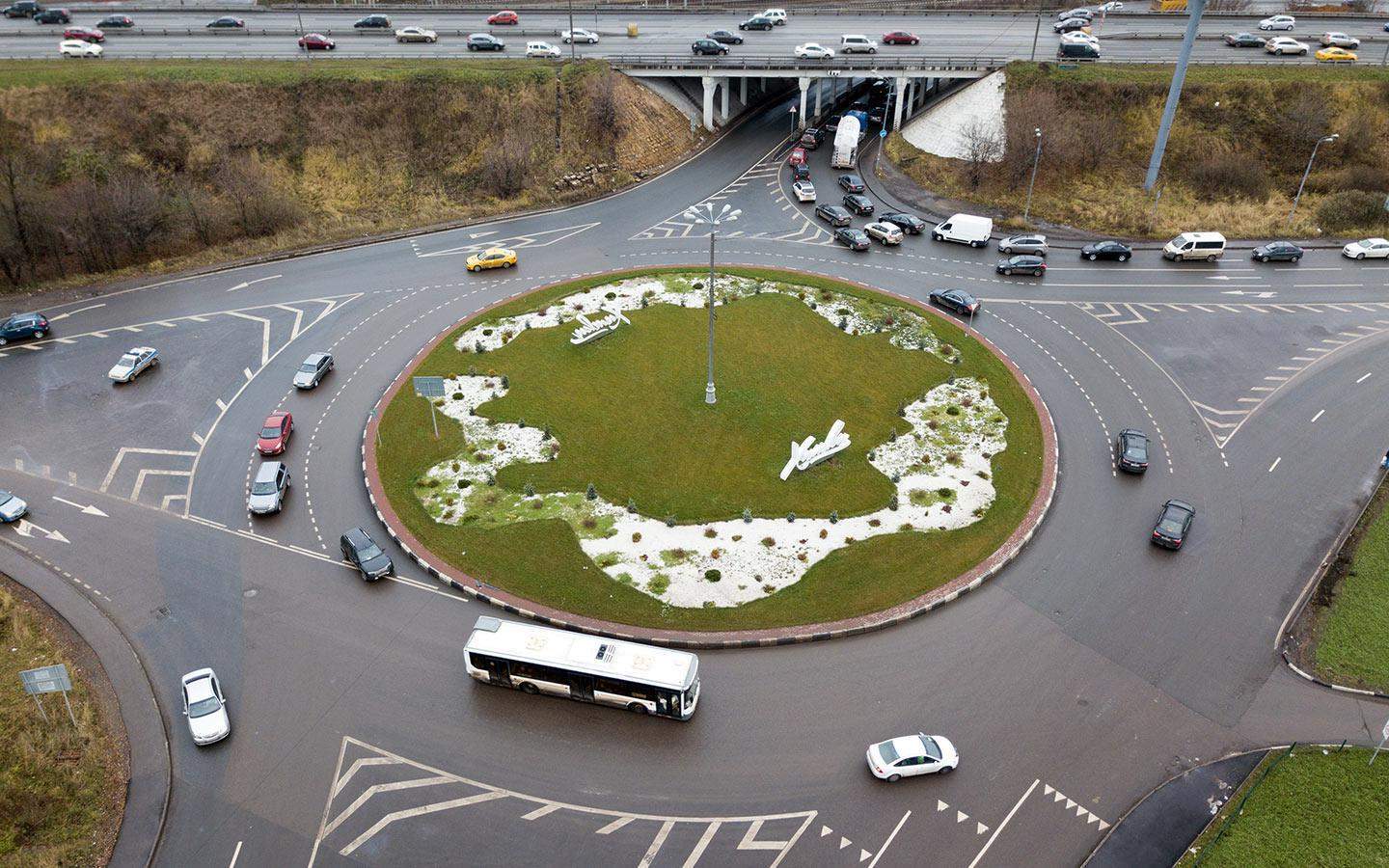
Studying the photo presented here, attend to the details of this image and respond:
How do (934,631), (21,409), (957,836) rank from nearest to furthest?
(957,836) → (934,631) → (21,409)

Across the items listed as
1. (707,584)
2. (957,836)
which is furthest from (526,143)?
(957,836)

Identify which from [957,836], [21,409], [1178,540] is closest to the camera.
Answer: [957,836]

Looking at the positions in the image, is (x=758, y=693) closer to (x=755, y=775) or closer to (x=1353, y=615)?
(x=755, y=775)

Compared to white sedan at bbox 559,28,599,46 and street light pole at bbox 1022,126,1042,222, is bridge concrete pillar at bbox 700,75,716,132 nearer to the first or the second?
white sedan at bbox 559,28,599,46

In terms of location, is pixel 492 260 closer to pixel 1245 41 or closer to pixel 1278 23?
pixel 1245 41

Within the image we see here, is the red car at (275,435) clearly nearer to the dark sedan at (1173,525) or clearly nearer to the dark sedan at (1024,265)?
the dark sedan at (1173,525)

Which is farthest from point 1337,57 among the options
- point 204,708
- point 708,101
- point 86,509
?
point 86,509

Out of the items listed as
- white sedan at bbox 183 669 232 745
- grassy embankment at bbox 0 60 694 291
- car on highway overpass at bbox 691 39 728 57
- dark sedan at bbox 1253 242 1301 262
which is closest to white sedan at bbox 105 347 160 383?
grassy embankment at bbox 0 60 694 291
